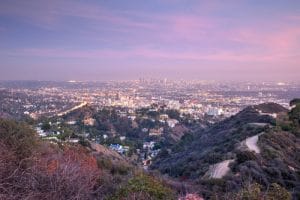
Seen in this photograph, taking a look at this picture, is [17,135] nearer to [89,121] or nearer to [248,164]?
[248,164]

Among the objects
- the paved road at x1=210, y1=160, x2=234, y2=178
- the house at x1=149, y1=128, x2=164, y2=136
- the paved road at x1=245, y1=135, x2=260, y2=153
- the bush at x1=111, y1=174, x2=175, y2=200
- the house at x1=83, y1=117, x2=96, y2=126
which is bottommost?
the house at x1=149, y1=128, x2=164, y2=136

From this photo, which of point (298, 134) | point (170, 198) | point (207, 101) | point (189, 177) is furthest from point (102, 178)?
point (207, 101)

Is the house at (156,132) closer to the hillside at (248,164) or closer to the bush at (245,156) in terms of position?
the hillside at (248,164)

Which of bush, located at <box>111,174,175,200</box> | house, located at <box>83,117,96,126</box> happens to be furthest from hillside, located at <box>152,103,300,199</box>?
house, located at <box>83,117,96,126</box>

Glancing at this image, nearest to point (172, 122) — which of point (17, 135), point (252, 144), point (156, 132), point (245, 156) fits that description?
point (156, 132)

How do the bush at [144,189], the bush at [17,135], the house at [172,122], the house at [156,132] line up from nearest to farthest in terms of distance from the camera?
the bush at [144,189]
the bush at [17,135]
the house at [156,132]
the house at [172,122]

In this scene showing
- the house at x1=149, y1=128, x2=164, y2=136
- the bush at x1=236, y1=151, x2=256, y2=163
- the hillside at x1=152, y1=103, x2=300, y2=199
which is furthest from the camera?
the house at x1=149, y1=128, x2=164, y2=136

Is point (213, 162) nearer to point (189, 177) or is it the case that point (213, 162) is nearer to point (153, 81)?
point (189, 177)

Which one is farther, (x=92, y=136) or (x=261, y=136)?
(x=92, y=136)

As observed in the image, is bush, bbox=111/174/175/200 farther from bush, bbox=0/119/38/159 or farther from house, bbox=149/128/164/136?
house, bbox=149/128/164/136

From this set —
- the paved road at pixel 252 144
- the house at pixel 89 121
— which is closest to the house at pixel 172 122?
the house at pixel 89 121

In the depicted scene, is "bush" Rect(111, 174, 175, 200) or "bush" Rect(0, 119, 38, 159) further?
"bush" Rect(0, 119, 38, 159)
